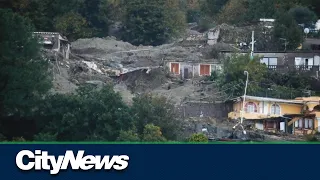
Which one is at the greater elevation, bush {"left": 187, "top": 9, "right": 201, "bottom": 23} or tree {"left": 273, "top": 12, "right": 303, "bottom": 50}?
bush {"left": 187, "top": 9, "right": 201, "bottom": 23}

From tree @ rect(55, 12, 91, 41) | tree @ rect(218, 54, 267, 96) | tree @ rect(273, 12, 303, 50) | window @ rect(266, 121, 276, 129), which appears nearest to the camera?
window @ rect(266, 121, 276, 129)

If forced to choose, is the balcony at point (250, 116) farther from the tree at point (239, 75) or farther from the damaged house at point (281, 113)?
the tree at point (239, 75)

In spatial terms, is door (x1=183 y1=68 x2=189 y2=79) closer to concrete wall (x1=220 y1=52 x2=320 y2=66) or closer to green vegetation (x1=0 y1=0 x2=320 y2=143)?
concrete wall (x1=220 y1=52 x2=320 y2=66)

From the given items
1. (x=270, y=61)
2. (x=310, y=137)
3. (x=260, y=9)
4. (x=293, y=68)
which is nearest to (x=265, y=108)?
(x=310, y=137)

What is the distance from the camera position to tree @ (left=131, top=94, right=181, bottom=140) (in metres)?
21.8

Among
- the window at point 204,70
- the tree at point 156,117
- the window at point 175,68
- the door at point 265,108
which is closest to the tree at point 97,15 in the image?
the window at point 175,68

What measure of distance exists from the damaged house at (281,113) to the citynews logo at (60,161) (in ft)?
44.1

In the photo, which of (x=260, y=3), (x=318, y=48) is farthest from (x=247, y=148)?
(x=260, y=3)

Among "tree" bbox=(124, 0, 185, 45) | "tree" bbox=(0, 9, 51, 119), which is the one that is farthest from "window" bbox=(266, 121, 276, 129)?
"tree" bbox=(124, 0, 185, 45)

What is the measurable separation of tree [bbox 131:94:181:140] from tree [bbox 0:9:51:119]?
1664 mm

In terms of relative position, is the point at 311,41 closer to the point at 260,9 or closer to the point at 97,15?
the point at 260,9

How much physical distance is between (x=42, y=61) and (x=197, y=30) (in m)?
16.1

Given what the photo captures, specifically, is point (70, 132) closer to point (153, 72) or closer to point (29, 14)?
point (153, 72)

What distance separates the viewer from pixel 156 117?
22.1 metres
